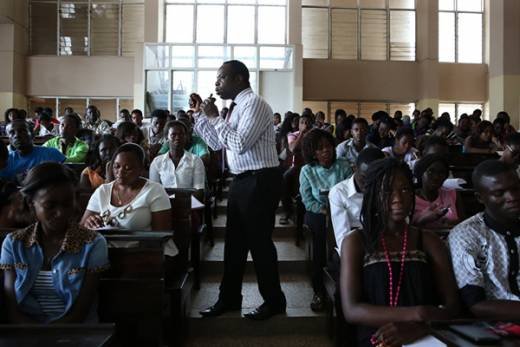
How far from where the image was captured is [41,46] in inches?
579

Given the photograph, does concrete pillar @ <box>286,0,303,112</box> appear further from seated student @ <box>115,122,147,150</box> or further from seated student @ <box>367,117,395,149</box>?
seated student @ <box>115,122,147,150</box>

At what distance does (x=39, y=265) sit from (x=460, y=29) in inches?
607

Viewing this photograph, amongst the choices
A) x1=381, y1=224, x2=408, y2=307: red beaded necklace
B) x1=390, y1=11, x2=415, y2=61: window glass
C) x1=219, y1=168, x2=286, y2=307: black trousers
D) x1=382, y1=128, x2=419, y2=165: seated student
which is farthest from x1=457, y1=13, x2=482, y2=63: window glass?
x1=381, y1=224, x2=408, y2=307: red beaded necklace

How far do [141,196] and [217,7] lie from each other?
12305 millimetres

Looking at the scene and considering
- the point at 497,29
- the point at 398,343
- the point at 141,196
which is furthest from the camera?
the point at 497,29

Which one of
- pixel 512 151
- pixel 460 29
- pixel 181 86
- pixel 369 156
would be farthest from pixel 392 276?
pixel 460 29

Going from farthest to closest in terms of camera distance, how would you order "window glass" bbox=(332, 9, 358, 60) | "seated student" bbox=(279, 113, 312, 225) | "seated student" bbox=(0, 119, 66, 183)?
"window glass" bbox=(332, 9, 358, 60) < "seated student" bbox=(279, 113, 312, 225) < "seated student" bbox=(0, 119, 66, 183)

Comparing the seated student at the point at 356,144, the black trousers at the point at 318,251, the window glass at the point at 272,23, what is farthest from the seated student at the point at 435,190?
the window glass at the point at 272,23

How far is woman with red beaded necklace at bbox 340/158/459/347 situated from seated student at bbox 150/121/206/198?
2.62 metres

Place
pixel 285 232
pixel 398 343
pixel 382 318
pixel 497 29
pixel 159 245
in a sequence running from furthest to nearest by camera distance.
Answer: pixel 497 29 → pixel 285 232 → pixel 159 245 → pixel 382 318 → pixel 398 343

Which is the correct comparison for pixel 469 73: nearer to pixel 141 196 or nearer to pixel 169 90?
pixel 169 90

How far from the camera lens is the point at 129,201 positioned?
10.3ft

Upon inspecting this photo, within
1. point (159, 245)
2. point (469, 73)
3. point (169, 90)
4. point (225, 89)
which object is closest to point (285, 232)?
point (225, 89)

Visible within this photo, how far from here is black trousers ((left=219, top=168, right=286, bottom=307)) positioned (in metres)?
3.15
